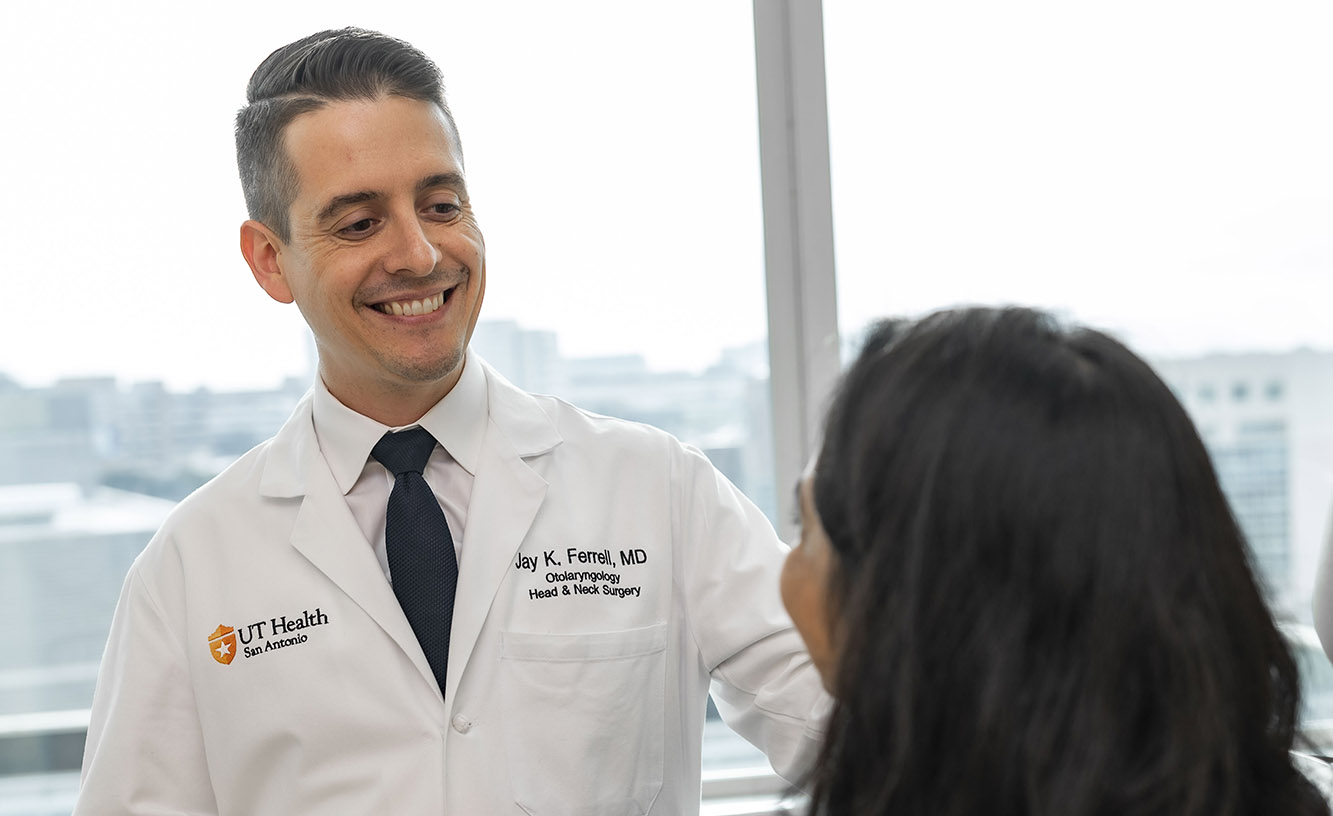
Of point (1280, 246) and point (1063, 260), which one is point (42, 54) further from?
point (1280, 246)

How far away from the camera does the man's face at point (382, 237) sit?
145cm

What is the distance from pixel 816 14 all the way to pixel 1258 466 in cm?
123

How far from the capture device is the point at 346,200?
1450 millimetres

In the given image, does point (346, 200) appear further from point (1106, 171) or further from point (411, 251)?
point (1106, 171)

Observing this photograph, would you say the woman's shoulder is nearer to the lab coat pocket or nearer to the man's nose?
the lab coat pocket

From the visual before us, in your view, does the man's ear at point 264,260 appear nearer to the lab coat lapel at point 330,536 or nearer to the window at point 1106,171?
the lab coat lapel at point 330,536

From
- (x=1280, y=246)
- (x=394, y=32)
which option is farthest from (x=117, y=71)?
(x=1280, y=246)

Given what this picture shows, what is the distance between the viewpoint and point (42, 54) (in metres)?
2.05

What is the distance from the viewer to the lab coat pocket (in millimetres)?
1452

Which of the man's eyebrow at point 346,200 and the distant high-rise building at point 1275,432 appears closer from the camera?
the man's eyebrow at point 346,200

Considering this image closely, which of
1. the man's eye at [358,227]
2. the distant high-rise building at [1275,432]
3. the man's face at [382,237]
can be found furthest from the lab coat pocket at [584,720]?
the distant high-rise building at [1275,432]

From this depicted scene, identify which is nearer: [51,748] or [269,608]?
[269,608]

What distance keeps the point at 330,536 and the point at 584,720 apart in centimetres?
41

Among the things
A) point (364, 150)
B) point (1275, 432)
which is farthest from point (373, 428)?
point (1275, 432)
